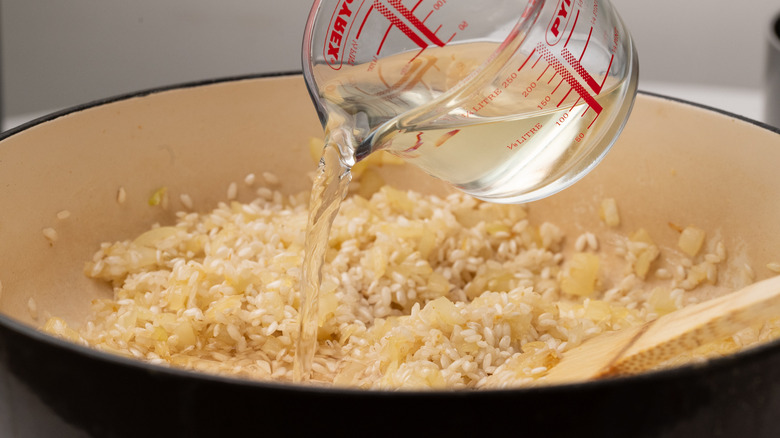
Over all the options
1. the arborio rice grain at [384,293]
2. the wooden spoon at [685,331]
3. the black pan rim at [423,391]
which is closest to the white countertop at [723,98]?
the arborio rice grain at [384,293]

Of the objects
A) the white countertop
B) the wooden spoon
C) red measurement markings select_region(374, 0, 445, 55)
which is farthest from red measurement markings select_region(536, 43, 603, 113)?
the white countertop

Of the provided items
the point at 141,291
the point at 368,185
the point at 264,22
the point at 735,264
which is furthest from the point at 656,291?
the point at 264,22

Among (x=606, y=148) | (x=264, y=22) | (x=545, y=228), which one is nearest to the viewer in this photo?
(x=606, y=148)

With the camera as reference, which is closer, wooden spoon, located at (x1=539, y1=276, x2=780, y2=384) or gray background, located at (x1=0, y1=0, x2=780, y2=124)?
wooden spoon, located at (x1=539, y1=276, x2=780, y2=384)

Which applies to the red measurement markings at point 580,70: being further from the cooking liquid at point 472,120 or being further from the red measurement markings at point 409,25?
the red measurement markings at point 409,25

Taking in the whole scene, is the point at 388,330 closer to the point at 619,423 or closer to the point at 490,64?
the point at 490,64

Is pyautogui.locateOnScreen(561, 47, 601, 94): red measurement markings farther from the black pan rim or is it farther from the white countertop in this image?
the white countertop
